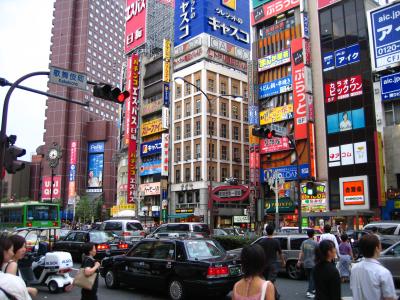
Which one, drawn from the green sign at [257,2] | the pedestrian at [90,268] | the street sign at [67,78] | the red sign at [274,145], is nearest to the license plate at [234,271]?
the pedestrian at [90,268]

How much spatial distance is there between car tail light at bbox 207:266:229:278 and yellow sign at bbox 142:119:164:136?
2031 inches

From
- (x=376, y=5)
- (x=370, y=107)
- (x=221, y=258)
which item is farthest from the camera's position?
(x=376, y=5)

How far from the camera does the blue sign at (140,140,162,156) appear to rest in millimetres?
61844

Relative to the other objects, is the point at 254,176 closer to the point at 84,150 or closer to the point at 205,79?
the point at 205,79

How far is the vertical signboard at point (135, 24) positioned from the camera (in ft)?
233

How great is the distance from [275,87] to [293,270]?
111ft

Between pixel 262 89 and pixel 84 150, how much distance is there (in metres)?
67.7

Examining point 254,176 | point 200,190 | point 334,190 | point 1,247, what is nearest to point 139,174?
point 200,190

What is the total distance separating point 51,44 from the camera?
117 m

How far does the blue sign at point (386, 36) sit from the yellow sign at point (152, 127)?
32119 millimetres

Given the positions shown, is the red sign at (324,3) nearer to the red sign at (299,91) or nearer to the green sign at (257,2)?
the red sign at (299,91)

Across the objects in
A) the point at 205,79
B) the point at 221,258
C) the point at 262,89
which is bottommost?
the point at 221,258

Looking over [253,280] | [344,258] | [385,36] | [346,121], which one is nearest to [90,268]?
[253,280]

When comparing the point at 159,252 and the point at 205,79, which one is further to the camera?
the point at 205,79
